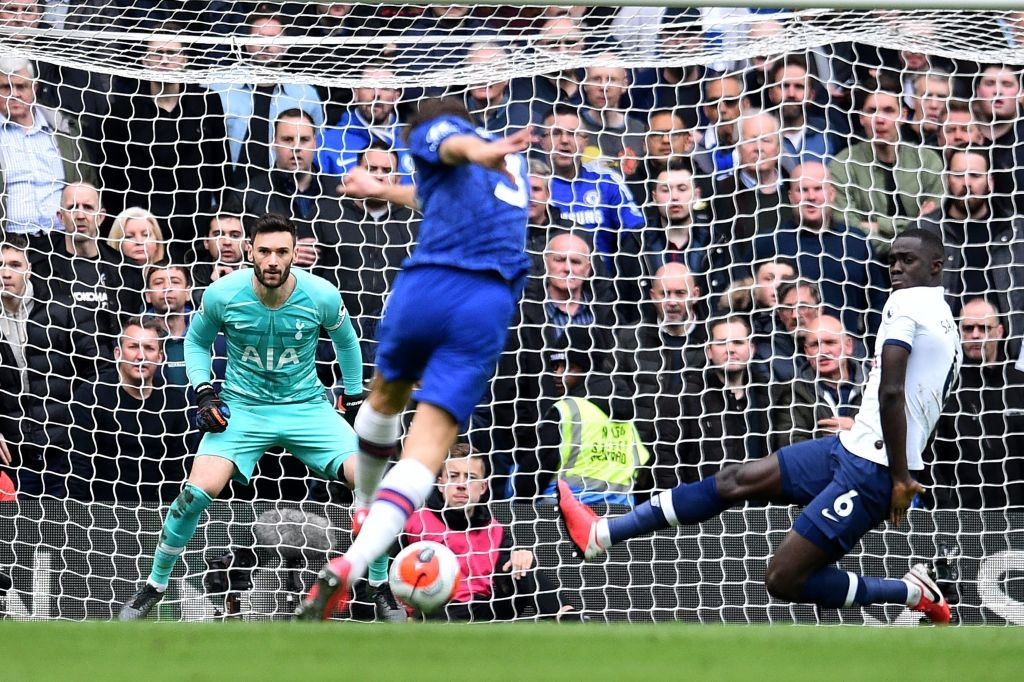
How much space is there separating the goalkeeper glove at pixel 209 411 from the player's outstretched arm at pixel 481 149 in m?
2.66

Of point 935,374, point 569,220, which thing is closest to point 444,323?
point 935,374

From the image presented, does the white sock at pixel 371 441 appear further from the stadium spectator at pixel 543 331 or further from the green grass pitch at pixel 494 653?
the stadium spectator at pixel 543 331

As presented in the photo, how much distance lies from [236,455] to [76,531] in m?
1.15

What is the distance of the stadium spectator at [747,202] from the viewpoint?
7547 millimetres

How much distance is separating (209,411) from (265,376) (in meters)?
0.55

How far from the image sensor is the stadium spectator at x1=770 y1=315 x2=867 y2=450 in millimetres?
7324

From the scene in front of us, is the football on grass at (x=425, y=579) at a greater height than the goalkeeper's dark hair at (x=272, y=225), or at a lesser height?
lesser

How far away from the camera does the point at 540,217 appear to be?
7742mm

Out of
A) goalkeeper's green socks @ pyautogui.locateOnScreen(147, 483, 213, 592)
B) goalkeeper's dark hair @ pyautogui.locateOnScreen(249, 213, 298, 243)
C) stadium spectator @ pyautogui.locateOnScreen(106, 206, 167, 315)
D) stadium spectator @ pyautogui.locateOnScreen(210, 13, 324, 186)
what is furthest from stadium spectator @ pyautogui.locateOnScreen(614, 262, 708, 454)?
stadium spectator @ pyautogui.locateOnScreen(106, 206, 167, 315)

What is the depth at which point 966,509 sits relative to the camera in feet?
23.9

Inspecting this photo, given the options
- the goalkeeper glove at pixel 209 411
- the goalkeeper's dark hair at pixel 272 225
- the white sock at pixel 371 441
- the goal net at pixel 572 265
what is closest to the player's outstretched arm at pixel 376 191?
the white sock at pixel 371 441

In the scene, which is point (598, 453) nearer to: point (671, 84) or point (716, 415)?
point (716, 415)

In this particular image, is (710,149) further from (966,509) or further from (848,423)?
(966,509)

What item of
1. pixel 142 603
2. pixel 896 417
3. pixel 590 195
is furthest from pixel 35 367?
pixel 896 417
